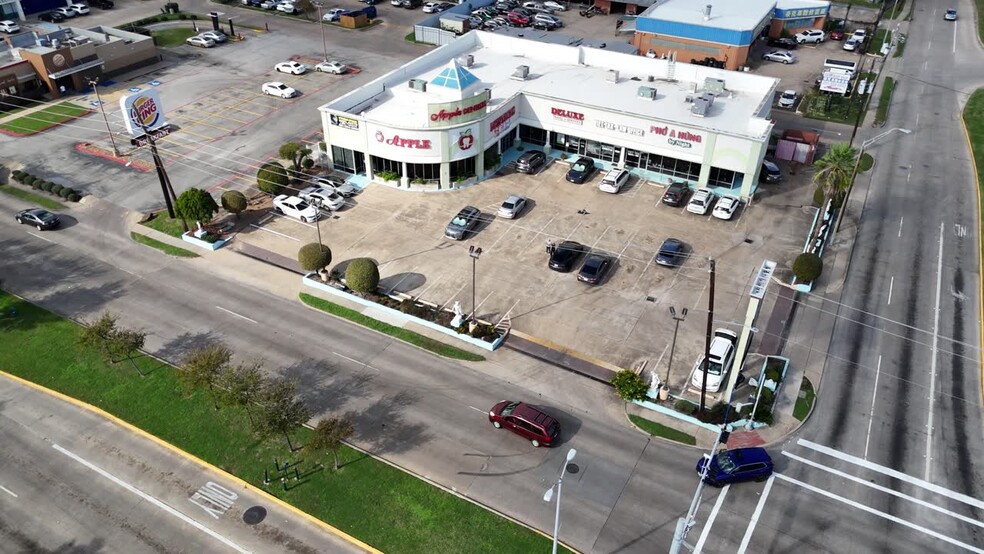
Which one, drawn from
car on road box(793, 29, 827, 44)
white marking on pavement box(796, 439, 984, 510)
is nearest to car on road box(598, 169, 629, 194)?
white marking on pavement box(796, 439, 984, 510)

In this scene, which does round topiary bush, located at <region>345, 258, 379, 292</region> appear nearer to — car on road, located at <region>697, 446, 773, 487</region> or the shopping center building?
the shopping center building

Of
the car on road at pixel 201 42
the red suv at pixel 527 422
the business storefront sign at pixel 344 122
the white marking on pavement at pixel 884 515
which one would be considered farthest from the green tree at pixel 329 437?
the car on road at pixel 201 42

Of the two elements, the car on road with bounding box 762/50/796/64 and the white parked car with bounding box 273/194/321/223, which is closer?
the white parked car with bounding box 273/194/321/223

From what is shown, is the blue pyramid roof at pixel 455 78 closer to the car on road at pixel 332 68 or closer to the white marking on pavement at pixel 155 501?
the car on road at pixel 332 68

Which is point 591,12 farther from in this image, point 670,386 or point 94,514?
point 94,514

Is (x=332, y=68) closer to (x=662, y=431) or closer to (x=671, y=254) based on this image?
(x=671, y=254)
